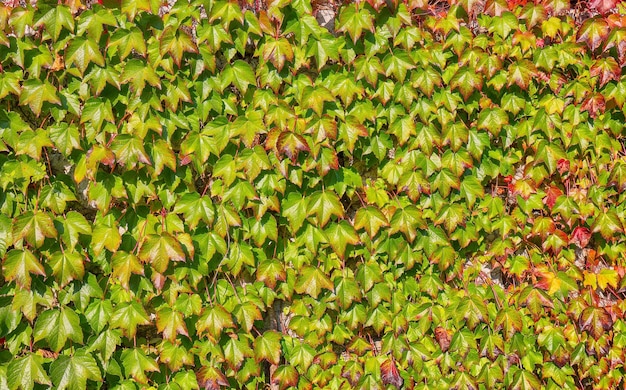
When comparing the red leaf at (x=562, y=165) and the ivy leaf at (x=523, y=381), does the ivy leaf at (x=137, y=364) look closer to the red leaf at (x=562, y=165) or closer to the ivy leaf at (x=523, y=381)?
the ivy leaf at (x=523, y=381)

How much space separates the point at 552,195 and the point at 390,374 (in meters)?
1.19

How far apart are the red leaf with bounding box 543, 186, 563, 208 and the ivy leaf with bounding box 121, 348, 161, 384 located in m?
2.03

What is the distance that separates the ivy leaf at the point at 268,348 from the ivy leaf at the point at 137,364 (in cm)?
45

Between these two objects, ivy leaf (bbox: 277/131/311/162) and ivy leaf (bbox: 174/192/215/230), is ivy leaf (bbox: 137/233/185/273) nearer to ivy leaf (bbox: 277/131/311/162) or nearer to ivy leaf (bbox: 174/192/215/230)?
ivy leaf (bbox: 174/192/215/230)

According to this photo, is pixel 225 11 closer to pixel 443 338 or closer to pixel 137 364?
pixel 137 364

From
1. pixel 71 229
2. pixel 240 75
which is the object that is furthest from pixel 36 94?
pixel 240 75

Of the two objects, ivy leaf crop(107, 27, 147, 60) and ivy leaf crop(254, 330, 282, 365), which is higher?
ivy leaf crop(107, 27, 147, 60)

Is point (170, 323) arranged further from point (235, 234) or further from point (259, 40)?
point (259, 40)

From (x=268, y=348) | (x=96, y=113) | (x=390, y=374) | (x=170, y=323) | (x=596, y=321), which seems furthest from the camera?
(x=596, y=321)

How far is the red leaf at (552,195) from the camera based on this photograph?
266 cm

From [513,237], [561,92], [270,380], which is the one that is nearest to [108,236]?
[270,380]

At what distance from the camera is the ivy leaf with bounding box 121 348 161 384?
2396 mm

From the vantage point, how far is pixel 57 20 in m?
2.15

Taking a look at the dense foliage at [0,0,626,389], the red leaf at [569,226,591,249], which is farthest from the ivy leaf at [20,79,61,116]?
the red leaf at [569,226,591,249]
